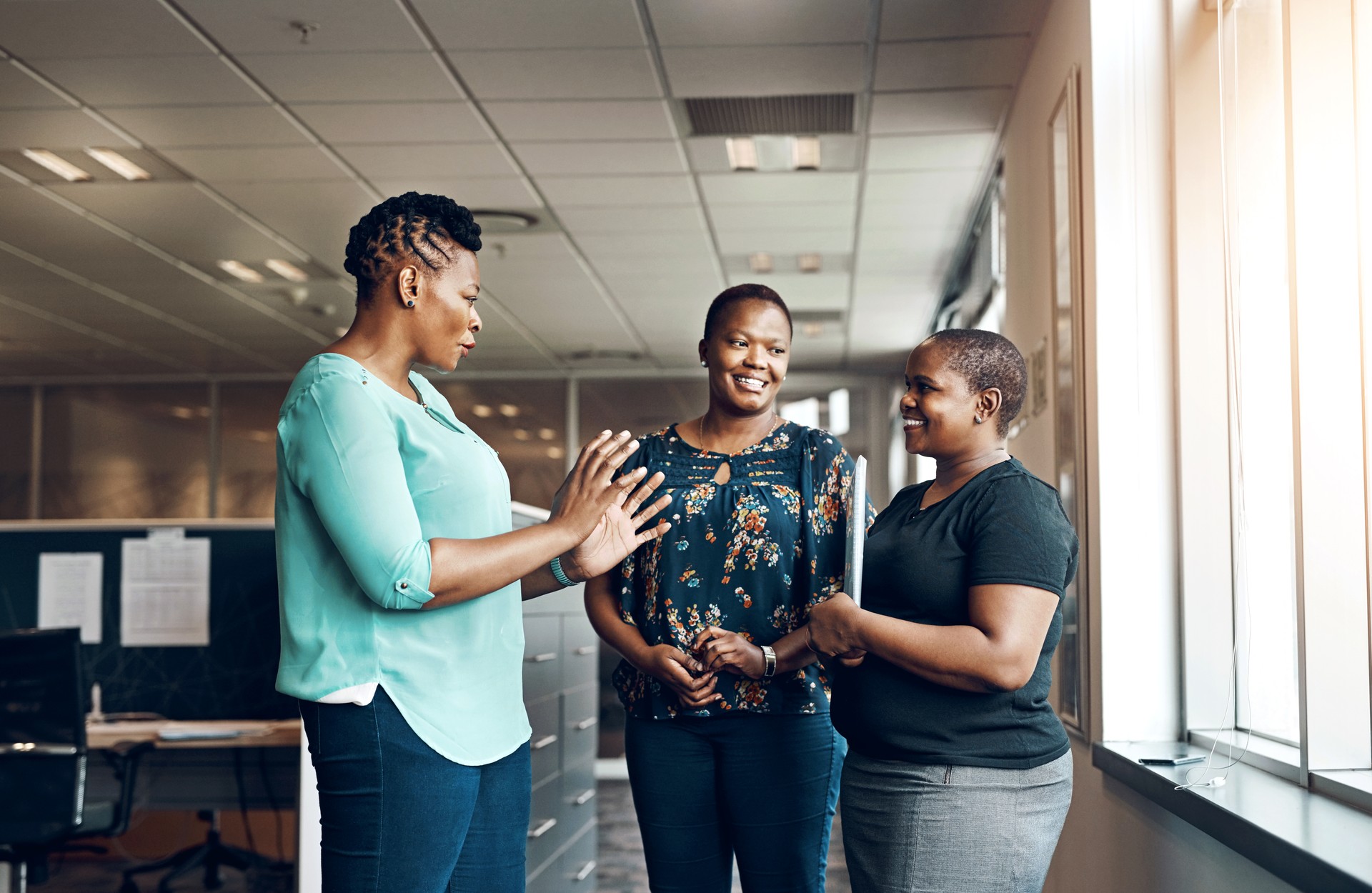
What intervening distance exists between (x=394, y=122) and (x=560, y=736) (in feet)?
7.56

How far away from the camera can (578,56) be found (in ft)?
12.4

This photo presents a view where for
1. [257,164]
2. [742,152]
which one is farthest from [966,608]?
[257,164]

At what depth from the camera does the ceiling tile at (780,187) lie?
493 cm

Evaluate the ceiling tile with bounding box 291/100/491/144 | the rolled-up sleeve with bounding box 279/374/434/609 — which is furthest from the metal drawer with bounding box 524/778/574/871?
the ceiling tile with bounding box 291/100/491/144

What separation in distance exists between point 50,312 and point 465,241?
663 centimetres

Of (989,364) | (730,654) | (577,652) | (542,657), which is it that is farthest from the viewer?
(577,652)

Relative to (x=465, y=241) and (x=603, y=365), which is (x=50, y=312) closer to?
(x=603, y=365)

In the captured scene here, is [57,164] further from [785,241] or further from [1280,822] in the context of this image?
[1280,822]

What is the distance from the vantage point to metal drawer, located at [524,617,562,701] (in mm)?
3080

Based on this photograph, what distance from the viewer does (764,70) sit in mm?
3908

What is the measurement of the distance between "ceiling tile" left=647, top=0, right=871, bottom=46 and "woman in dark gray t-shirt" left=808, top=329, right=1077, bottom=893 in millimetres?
2115

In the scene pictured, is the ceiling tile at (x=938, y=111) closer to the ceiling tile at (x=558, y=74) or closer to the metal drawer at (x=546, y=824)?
the ceiling tile at (x=558, y=74)

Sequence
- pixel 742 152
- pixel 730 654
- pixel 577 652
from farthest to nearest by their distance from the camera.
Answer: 1. pixel 742 152
2. pixel 577 652
3. pixel 730 654

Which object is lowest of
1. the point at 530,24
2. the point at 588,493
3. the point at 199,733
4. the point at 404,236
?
the point at 199,733
